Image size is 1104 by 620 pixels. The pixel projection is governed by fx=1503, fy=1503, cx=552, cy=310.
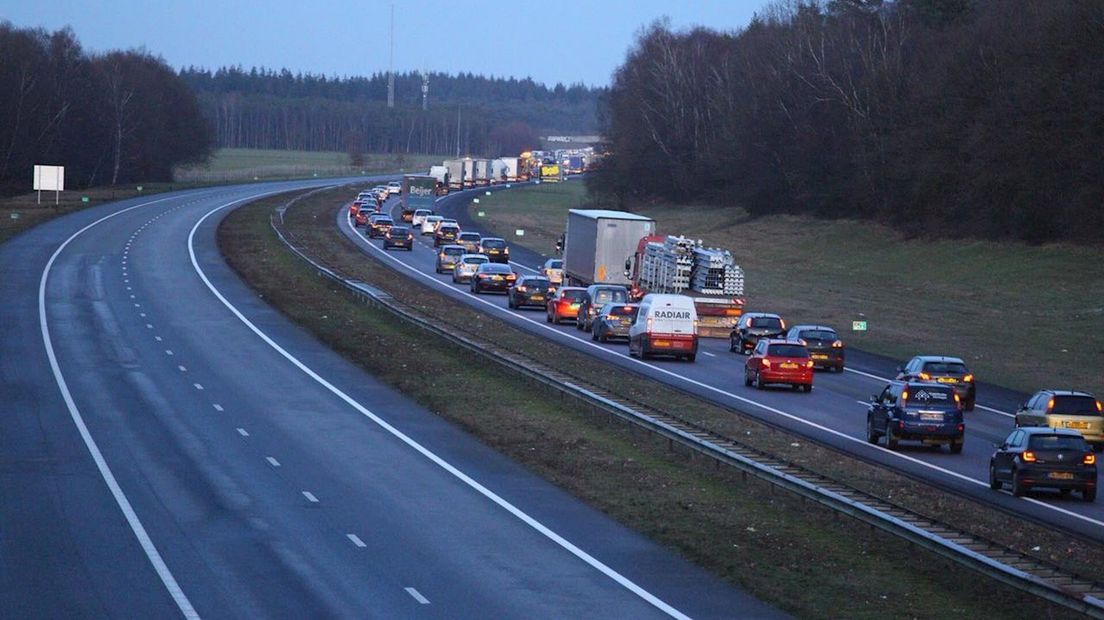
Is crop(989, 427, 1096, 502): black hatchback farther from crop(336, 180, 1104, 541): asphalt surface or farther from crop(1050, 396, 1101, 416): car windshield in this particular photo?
crop(1050, 396, 1101, 416): car windshield

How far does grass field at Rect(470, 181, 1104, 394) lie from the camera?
47.9 metres

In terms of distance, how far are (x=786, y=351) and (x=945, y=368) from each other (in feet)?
13.1

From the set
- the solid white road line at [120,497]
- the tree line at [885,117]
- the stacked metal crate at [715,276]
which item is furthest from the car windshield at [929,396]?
the tree line at [885,117]

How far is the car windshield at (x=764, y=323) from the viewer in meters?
46.4

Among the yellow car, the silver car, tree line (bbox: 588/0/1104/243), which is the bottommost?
the silver car

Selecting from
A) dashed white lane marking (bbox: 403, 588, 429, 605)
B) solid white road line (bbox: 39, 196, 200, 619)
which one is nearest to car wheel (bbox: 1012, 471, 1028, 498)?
dashed white lane marking (bbox: 403, 588, 429, 605)

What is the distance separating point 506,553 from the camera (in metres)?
19.2

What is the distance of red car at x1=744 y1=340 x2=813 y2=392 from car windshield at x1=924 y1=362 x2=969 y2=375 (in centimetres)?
312

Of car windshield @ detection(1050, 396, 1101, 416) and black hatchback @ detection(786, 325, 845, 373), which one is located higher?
car windshield @ detection(1050, 396, 1101, 416)

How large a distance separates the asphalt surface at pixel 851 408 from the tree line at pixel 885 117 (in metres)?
25.4

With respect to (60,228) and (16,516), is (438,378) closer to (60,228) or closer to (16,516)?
(16,516)

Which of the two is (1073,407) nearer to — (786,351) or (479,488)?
(786,351)

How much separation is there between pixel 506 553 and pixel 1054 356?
1277 inches

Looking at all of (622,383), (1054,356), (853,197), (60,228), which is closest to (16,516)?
(622,383)
